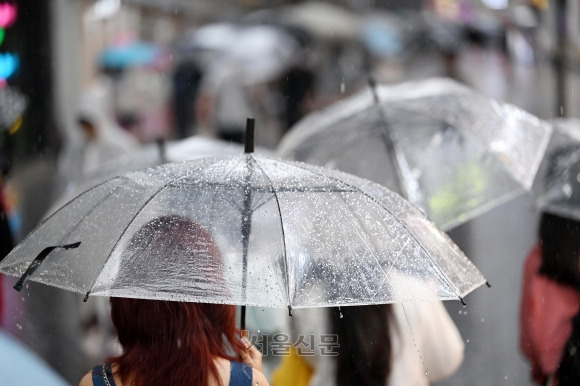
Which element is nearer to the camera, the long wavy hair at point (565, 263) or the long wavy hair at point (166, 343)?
the long wavy hair at point (166, 343)

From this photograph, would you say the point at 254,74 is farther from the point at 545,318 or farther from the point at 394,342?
the point at 394,342

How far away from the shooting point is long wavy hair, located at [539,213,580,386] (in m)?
4.77

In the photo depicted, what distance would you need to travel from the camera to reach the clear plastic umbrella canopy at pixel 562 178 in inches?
202

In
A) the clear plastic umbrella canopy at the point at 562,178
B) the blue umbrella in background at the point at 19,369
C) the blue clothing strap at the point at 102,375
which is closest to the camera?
the blue clothing strap at the point at 102,375

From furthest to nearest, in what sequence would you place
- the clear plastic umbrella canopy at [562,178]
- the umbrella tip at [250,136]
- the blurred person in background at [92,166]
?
the blurred person in background at [92,166]
the clear plastic umbrella canopy at [562,178]
the umbrella tip at [250,136]

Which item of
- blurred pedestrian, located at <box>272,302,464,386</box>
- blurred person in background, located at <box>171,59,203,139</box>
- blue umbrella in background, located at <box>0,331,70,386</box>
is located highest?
blue umbrella in background, located at <box>0,331,70,386</box>

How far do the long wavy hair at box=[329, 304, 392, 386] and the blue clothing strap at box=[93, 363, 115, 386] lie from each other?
49.1 inches

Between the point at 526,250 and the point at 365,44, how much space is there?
59.4ft

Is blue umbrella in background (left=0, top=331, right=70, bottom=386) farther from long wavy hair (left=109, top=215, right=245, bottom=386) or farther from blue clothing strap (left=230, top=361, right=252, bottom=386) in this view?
blue clothing strap (left=230, top=361, right=252, bottom=386)

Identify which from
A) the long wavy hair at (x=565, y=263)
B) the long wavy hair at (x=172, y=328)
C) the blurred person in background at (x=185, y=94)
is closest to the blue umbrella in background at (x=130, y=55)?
the blurred person in background at (x=185, y=94)

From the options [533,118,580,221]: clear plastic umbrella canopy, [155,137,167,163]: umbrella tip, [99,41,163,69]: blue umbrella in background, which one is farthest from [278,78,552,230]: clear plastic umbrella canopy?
A: [99,41,163,69]: blue umbrella in background

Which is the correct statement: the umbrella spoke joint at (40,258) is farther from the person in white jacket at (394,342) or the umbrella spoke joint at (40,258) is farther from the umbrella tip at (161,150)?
the umbrella tip at (161,150)

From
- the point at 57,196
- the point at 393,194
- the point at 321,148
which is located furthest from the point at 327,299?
the point at 57,196

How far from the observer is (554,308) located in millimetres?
4852
